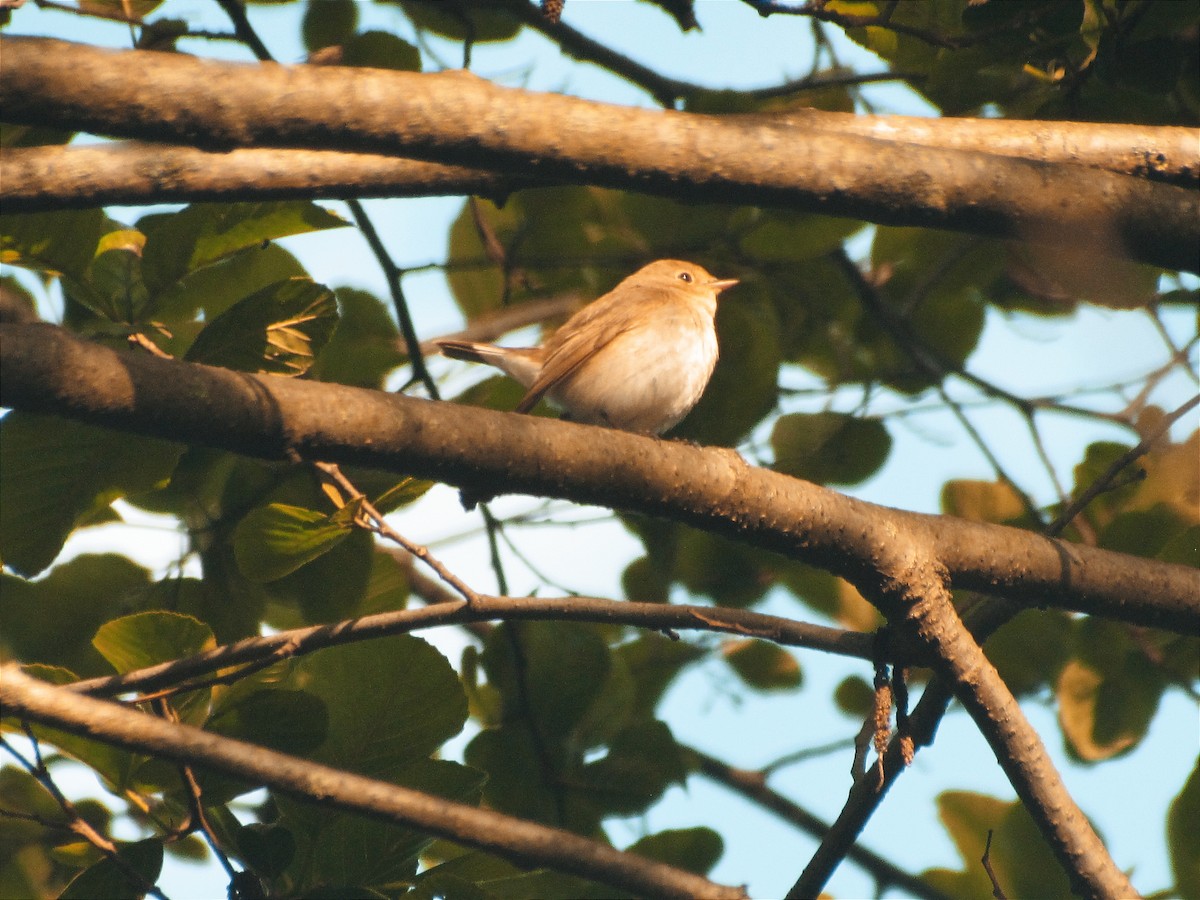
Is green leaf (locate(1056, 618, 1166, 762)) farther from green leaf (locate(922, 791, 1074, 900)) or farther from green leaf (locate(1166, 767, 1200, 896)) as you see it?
green leaf (locate(1166, 767, 1200, 896))

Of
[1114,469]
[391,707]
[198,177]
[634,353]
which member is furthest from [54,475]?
[634,353]

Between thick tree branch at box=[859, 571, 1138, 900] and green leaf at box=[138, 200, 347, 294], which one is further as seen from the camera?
green leaf at box=[138, 200, 347, 294]

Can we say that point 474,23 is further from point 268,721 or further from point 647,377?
point 268,721

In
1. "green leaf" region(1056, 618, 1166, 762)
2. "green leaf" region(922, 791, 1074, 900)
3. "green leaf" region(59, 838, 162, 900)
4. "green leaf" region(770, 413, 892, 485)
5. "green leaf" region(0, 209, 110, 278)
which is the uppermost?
"green leaf" region(770, 413, 892, 485)

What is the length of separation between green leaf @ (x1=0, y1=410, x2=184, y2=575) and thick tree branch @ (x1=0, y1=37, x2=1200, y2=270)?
1260mm

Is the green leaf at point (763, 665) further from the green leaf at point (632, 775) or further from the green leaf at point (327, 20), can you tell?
the green leaf at point (327, 20)

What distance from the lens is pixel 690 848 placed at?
3576mm

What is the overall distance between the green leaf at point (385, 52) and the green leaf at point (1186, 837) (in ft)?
11.1

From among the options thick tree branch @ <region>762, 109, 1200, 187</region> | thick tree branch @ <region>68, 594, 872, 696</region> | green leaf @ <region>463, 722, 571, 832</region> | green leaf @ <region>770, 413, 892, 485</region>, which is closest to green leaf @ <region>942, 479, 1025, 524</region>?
green leaf @ <region>770, 413, 892, 485</region>

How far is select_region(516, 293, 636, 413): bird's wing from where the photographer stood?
18.0ft

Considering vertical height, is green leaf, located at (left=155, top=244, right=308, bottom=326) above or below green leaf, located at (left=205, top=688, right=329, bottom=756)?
above

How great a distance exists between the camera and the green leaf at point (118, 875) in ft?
8.84

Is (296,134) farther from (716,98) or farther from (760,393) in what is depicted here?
(760,393)

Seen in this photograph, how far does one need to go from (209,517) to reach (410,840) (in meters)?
1.49
